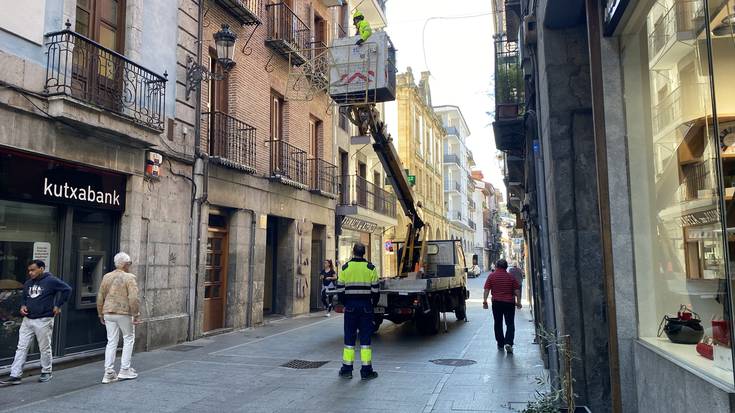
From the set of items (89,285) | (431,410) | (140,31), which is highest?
(140,31)

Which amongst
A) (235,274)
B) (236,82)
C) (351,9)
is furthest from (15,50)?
(351,9)

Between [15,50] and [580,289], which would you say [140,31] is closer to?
[15,50]

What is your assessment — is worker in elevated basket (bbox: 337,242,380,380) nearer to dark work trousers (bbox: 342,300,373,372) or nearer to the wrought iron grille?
dark work trousers (bbox: 342,300,373,372)

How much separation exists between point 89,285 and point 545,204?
7.69 meters

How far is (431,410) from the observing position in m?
6.33

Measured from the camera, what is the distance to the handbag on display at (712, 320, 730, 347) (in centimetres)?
323

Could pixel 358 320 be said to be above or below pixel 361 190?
below

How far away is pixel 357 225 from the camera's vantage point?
23078mm

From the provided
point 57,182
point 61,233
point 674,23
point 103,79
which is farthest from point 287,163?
point 674,23

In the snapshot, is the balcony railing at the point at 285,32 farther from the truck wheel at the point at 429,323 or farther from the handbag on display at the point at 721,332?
the handbag on display at the point at 721,332

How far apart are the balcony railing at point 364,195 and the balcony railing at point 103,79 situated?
10.9 m

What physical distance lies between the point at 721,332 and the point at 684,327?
74 cm

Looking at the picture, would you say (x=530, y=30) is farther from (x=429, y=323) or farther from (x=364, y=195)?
(x=364, y=195)

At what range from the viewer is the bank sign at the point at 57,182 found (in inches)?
318
